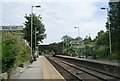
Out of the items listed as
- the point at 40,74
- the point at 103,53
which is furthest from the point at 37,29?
the point at 40,74

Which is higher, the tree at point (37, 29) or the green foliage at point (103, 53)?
the tree at point (37, 29)

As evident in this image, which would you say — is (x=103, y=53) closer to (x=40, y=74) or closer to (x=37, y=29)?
(x=37, y=29)

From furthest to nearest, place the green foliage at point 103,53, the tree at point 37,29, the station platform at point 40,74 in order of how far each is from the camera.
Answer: the tree at point 37,29 → the green foliage at point 103,53 → the station platform at point 40,74

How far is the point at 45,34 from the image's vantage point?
8456 centimetres

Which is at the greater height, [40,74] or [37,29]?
[37,29]

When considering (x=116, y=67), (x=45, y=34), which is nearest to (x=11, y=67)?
(x=116, y=67)

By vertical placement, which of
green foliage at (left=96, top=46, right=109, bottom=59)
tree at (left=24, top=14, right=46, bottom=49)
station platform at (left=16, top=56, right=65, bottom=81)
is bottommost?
station platform at (left=16, top=56, right=65, bottom=81)

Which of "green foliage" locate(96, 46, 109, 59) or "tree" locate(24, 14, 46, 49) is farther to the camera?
"tree" locate(24, 14, 46, 49)

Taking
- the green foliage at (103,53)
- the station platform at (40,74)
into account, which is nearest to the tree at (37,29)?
the green foliage at (103,53)

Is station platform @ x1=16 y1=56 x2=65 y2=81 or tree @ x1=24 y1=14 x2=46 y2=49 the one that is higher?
tree @ x1=24 y1=14 x2=46 y2=49

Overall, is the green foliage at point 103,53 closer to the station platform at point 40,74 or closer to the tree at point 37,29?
the tree at point 37,29

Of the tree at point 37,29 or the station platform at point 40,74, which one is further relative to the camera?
the tree at point 37,29

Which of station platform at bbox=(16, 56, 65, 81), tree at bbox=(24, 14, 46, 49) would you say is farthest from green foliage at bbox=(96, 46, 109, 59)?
station platform at bbox=(16, 56, 65, 81)

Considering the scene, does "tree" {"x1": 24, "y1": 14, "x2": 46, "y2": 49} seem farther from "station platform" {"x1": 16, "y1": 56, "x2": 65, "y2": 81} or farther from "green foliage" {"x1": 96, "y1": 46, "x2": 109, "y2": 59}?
"station platform" {"x1": 16, "y1": 56, "x2": 65, "y2": 81}
